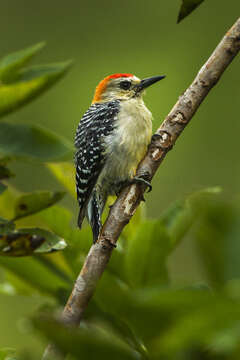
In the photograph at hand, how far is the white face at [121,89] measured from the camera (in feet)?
11.3

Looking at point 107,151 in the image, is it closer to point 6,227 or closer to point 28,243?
point 28,243

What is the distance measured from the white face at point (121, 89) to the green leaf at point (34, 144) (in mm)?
2596

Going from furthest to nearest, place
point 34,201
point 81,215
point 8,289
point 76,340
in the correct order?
point 81,215 < point 8,289 < point 34,201 < point 76,340

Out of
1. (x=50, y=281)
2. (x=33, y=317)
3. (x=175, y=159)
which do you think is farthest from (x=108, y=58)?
(x=33, y=317)

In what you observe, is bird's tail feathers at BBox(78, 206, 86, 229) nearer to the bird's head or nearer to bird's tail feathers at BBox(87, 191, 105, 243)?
bird's tail feathers at BBox(87, 191, 105, 243)

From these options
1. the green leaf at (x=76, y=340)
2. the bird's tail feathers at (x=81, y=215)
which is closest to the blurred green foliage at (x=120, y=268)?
the green leaf at (x=76, y=340)

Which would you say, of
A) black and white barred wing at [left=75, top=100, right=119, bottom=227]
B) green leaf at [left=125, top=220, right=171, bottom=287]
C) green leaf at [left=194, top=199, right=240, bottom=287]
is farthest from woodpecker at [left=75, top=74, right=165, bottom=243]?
green leaf at [left=194, top=199, right=240, bottom=287]

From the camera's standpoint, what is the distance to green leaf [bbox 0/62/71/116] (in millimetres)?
953

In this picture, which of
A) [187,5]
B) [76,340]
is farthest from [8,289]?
[76,340]

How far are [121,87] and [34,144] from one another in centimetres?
272

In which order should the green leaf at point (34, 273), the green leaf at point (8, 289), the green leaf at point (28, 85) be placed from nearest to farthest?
the green leaf at point (28, 85) < the green leaf at point (34, 273) < the green leaf at point (8, 289)

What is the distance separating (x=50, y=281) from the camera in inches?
56.6

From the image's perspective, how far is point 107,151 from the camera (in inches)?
116

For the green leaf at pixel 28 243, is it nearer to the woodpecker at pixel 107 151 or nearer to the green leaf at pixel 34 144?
the green leaf at pixel 34 144
